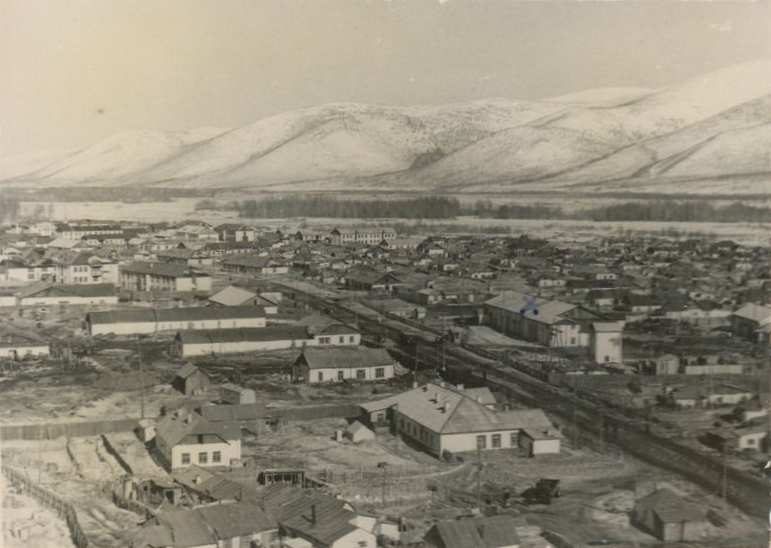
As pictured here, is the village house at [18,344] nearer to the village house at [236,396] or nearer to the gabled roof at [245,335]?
the gabled roof at [245,335]

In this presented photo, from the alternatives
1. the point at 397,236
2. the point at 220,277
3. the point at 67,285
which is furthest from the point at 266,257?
the point at 67,285

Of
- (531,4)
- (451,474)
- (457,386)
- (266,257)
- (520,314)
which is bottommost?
(451,474)

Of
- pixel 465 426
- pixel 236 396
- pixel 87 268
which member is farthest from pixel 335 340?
pixel 87 268

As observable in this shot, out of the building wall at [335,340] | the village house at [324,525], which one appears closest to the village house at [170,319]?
the building wall at [335,340]

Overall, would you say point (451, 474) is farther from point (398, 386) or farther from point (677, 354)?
point (677, 354)

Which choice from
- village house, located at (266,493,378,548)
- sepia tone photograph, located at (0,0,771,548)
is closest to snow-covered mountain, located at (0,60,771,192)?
sepia tone photograph, located at (0,0,771,548)

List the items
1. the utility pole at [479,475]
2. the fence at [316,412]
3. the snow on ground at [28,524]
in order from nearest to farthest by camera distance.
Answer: the snow on ground at [28,524], the utility pole at [479,475], the fence at [316,412]

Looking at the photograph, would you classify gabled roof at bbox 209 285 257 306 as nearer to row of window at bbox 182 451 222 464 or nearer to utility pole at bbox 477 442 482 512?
row of window at bbox 182 451 222 464
